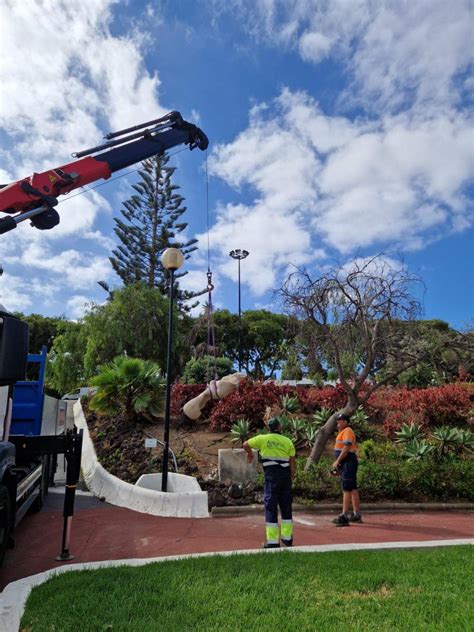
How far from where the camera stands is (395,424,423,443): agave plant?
11.2 m

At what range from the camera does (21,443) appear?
224 inches

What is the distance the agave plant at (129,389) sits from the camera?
12.6 meters

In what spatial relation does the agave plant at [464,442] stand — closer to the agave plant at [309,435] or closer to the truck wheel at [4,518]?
the agave plant at [309,435]

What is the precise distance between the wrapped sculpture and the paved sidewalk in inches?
197

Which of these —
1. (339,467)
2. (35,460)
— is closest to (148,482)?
(35,460)

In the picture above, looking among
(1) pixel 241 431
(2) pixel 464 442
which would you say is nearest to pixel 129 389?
(1) pixel 241 431

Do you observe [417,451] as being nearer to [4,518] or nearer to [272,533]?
[272,533]

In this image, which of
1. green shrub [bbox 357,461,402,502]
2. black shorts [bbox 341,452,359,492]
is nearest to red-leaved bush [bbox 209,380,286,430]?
green shrub [bbox 357,461,402,502]

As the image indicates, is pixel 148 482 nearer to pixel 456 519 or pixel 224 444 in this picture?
pixel 224 444

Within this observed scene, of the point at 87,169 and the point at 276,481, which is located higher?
the point at 87,169

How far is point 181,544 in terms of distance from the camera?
610 centimetres

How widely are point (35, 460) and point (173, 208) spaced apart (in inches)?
1387

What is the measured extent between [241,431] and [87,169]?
658 centimetres

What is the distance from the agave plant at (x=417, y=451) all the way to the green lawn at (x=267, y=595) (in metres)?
5.05
